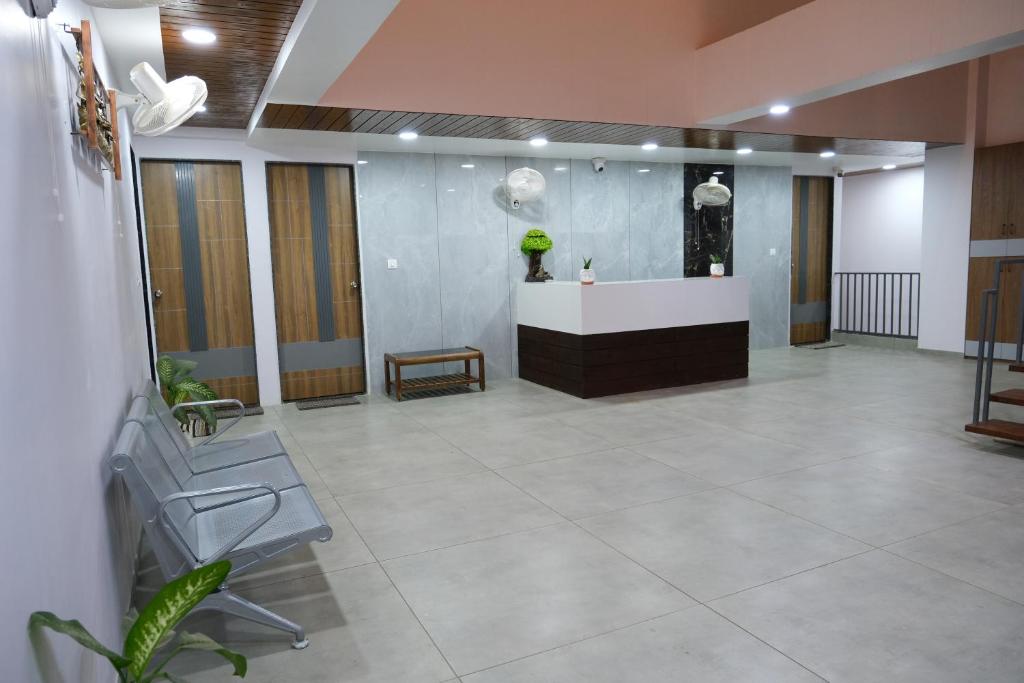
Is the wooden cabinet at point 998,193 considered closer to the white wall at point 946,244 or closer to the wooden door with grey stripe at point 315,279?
the white wall at point 946,244

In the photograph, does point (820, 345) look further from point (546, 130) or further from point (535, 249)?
point (546, 130)

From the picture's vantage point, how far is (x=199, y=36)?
3.97 meters

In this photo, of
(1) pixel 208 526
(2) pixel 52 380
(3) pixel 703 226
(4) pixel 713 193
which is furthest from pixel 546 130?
(2) pixel 52 380

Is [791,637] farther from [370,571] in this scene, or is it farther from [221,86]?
[221,86]

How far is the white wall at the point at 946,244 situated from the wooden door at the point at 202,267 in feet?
26.2

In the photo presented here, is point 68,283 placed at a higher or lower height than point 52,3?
lower

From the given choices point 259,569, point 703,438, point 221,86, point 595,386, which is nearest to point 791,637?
point 259,569

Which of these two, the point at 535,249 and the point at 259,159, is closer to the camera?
the point at 259,159

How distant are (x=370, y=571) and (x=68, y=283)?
71.4 inches

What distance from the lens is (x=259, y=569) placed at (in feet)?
10.9

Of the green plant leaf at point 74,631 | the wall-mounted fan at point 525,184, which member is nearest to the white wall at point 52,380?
the green plant leaf at point 74,631

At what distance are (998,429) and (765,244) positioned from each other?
210 inches

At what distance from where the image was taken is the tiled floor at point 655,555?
8.23 ft

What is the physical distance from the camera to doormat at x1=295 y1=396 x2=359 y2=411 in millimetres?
6900
